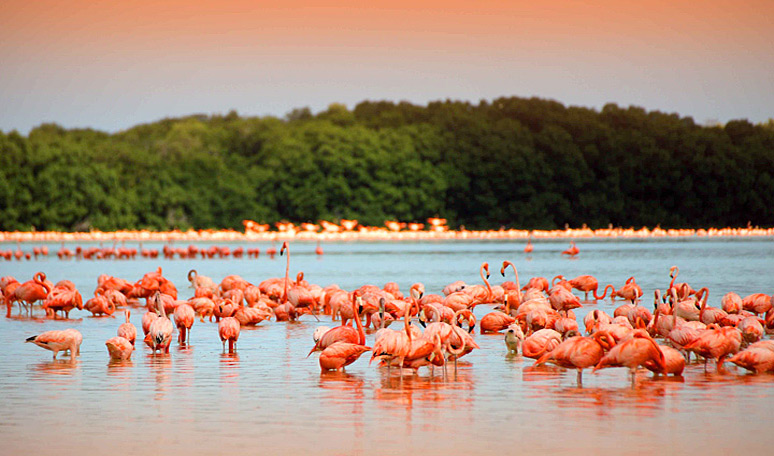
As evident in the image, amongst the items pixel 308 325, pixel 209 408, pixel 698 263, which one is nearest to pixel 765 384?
pixel 209 408

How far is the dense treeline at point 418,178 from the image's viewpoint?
263ft

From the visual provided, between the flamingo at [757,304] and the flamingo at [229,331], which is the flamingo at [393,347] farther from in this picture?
the flamingo at [757,304]

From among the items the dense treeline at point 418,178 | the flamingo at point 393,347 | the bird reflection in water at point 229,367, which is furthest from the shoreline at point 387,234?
the flamingo at point 393,347

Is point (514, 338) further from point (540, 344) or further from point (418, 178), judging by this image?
point (418, 178)

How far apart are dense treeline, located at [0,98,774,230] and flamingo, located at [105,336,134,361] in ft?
216

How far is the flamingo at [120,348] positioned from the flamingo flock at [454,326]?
1 centimetres

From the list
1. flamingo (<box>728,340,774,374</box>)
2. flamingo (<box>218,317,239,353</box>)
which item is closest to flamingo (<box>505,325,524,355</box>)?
flamingo (<box>728,340,774,374</box>)

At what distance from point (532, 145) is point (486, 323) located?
258ft

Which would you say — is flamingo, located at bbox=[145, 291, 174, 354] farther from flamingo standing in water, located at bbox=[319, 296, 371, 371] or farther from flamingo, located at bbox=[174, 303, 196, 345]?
flamingo standing in water, located at bbox=[319, 296, 371, 371]

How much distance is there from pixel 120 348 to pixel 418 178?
74858 mm

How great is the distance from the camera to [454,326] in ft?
42.2

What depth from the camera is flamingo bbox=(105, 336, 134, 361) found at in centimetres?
1355

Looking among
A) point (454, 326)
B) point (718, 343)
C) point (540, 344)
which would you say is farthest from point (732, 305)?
point (454, 326)

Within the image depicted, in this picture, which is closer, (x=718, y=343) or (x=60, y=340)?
(x=718, y=343)
